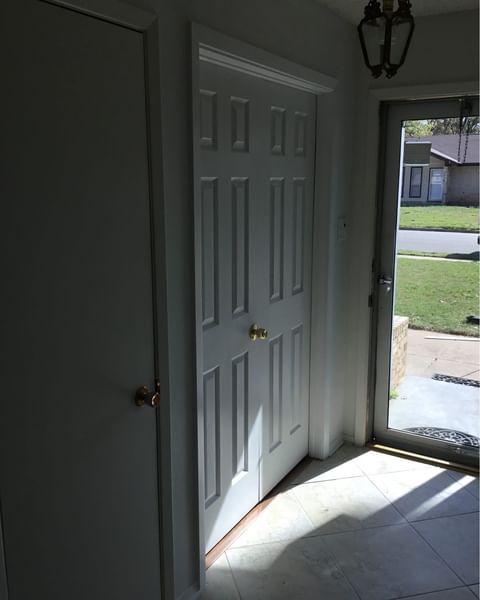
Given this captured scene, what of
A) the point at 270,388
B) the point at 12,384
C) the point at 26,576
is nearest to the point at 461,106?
the point at 270,388

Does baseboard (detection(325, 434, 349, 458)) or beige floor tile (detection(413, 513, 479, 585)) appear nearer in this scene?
beige floor tile (detection(413, 513, 479, 585))

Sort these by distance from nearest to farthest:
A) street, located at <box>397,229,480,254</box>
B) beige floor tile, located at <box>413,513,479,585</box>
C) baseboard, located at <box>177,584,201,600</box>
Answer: baseboard, located at <box>177,584,201,600</box>, beige floor tile, located at <box>413,513,479,585</box>, street, located at <box>397,229,480,254</box>

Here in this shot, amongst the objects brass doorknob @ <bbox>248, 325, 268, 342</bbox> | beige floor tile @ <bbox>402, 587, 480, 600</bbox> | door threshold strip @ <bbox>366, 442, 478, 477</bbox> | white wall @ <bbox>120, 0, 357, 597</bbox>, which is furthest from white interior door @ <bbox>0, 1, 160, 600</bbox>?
door threshold strip @ <bbox>366, 442, 478, 477</bbox>

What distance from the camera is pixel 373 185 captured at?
120 inches

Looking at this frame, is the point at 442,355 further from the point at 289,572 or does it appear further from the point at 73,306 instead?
the point at 73,306

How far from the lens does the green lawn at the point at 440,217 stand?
114 inches

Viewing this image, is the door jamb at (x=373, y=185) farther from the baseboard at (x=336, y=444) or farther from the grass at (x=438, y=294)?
the grass at (x=438, y=294)

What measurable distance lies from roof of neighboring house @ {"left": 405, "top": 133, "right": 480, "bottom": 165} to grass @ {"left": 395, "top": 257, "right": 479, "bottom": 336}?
0.55 meters

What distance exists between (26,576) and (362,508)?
1.76 m

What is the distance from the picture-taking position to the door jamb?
279 centimetres

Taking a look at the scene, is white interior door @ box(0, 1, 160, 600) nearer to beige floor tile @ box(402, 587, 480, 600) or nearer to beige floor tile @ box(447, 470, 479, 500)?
beige floor tile @ box(402, 587, 480, 600)

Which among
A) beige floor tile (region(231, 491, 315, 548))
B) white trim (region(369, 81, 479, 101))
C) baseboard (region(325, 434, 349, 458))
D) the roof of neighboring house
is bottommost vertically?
beige floor tile (region(231, 491, 315, 548))

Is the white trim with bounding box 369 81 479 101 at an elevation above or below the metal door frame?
above

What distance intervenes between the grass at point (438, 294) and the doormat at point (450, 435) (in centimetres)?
59
